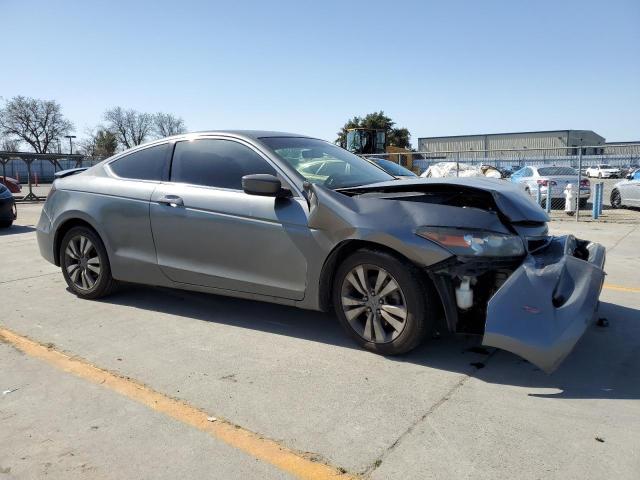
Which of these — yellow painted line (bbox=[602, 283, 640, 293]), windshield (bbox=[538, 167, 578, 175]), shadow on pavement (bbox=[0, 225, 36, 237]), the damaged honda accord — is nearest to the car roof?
the damaged honda accord

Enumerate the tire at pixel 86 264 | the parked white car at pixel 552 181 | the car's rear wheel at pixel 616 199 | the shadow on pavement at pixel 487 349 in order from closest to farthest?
1. the shadow on pavement at pixel 487 349
2. the tire at pixel 86 264
3. the parked white car at pixel 552 181
4. the car's rear wheel at pixel 616 199

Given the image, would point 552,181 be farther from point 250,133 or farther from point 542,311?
point 542,311

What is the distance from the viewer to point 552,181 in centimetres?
1470

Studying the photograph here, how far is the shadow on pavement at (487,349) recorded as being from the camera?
327 centimetres

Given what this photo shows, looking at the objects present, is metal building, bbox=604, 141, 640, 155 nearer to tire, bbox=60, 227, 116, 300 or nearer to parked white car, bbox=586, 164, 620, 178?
parked white car, bbox=586, 164, 620, 178

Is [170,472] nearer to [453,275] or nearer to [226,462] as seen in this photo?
[226,462]

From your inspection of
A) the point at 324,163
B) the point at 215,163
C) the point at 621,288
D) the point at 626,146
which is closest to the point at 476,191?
the point at 324,163

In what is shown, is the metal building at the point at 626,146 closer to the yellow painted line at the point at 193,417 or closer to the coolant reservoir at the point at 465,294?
the coolant reservoir at the point at 465,294

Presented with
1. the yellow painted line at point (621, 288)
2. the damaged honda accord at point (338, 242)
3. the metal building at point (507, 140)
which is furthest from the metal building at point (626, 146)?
the metal building at point (507, 140)

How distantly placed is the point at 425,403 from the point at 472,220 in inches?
46.1

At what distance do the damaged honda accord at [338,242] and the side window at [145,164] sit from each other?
1 centimetres

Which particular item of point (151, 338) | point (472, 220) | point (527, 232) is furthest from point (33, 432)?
point (527, 232)

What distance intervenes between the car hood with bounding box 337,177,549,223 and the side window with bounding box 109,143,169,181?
1.85m

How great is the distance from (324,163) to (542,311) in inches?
85.3
